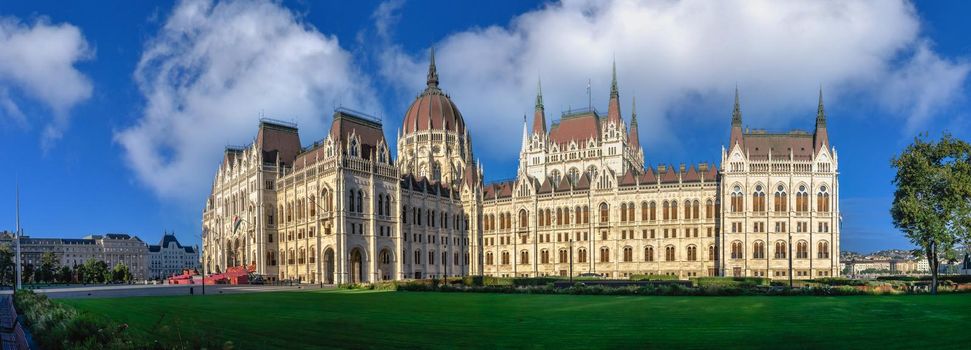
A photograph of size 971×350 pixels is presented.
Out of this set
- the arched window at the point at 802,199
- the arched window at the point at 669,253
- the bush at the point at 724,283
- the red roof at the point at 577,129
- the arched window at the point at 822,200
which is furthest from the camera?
the red roof at the point at 577,129

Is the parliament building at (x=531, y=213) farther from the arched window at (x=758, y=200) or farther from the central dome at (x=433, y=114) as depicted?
the central dome at (x=433, y=114)

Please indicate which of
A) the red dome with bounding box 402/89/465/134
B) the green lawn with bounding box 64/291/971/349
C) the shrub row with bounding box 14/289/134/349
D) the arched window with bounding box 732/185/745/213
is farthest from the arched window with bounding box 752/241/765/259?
the shrub row with bounding box 14/289/134/349

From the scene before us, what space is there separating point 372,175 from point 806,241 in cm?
5412

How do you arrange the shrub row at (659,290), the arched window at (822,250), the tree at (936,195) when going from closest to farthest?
the shrub row at (659,290) < the tree at (936,195) < the arched window at (822,250)

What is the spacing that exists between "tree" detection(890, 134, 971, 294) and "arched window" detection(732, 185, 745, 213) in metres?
26.4

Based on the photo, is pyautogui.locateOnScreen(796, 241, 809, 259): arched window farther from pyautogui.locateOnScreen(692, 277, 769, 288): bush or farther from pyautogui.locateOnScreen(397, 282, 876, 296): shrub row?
A: pyautogui.locateOnScreen(397, 282, 876, 296): shrub row

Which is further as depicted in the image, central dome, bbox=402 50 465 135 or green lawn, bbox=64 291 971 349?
central dome, bbox=402 50 465 135

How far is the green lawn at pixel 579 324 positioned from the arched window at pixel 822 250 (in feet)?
180

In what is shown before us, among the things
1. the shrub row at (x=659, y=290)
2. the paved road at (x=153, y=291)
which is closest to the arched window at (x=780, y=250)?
the shrub row at (x=659, y=290)

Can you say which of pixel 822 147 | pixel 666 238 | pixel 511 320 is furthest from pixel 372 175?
pixel 511 320

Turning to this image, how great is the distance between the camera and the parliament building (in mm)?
83625

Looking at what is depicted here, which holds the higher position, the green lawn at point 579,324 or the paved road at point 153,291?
the green lawn at point 579,324

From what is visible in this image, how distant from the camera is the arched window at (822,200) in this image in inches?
3329

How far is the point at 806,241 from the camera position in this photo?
83.8 metres
